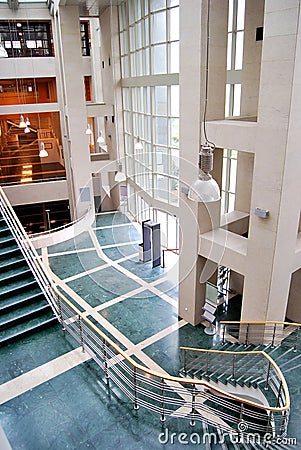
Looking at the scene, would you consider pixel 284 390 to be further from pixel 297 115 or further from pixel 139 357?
pixel 297 115

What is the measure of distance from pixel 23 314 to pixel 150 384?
2970 millimetres

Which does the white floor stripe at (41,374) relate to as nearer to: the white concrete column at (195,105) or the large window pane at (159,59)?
the white concrete column at (195,105)

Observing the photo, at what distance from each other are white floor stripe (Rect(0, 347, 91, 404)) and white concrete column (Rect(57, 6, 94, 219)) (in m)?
8.87

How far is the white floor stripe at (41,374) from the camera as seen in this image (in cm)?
601

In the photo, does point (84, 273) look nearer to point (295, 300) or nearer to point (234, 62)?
point (295, 300)

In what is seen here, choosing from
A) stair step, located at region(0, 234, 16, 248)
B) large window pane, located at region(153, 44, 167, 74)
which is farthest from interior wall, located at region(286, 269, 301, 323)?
large window pane, located at region(153, 44, 167, 74)

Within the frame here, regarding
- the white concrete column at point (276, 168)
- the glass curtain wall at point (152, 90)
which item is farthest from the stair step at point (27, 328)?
the glass curtain wall at point (152, 90)

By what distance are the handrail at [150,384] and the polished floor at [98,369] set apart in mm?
220

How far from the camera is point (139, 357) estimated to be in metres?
7.41

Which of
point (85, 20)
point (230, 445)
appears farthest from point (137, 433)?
point (85, 20)

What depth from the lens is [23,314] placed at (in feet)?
23.5

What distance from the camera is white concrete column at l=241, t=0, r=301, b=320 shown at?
215 inches

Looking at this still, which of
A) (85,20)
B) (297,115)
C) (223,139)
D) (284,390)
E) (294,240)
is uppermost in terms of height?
(85,20)

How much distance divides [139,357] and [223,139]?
454 cm
